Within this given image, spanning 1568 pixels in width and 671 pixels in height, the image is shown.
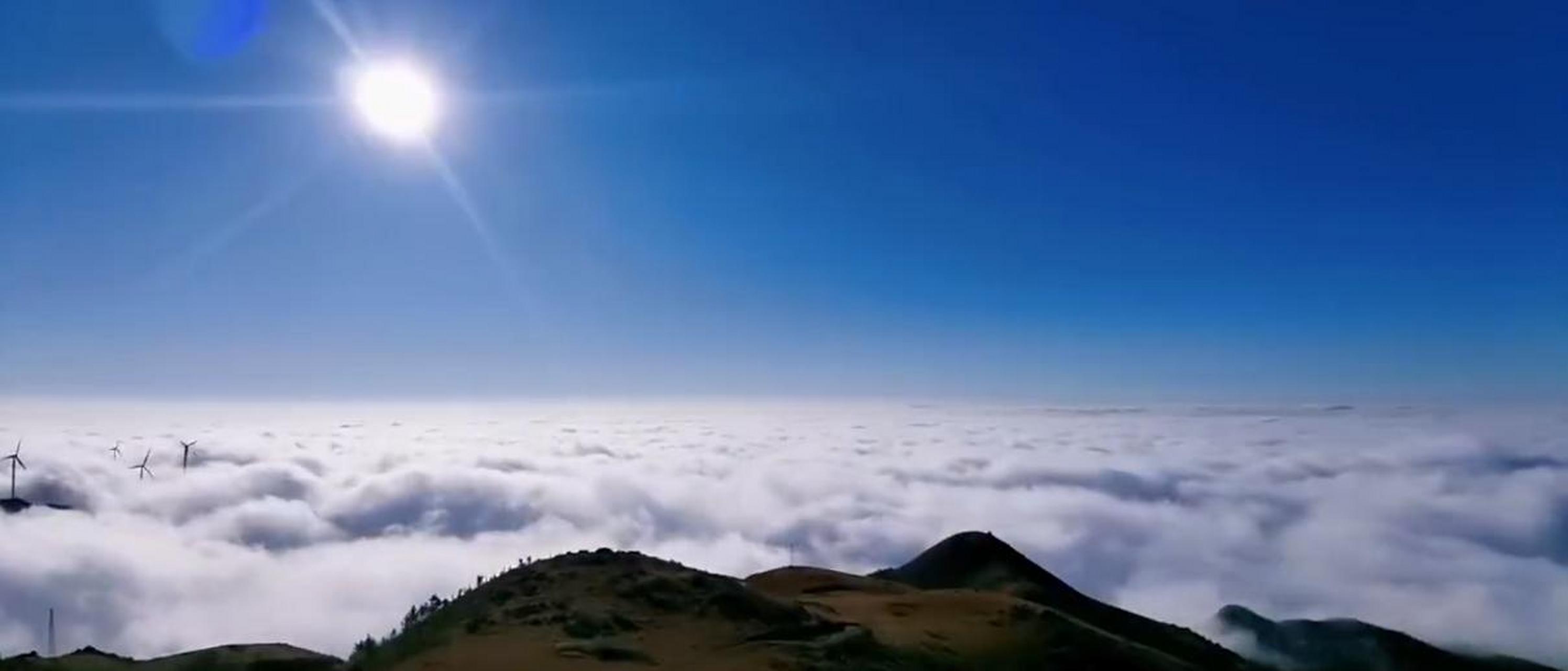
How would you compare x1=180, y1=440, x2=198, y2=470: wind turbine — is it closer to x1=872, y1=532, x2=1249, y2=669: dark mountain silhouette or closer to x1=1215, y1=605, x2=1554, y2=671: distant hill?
x1=872, y1=532, x2=1249, y2=669: dark mountain silhouette

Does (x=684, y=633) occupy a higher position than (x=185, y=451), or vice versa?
(x=185, y=451)

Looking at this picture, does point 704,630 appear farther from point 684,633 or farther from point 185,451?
point 185,451

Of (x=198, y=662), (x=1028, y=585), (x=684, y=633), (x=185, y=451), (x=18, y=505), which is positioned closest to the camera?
(x=684, y=633)

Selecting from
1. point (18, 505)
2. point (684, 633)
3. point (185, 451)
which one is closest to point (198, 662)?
point (684, 633)

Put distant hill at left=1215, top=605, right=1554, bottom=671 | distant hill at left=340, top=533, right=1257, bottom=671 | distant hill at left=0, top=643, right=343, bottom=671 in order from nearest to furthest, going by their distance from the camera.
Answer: distant hill at left=340, top=533, right=1257, bottom=671, distant hill at left=0, top=643, right=343, bottom=671, distant hill at left=1215, top=605, right=1554, bottom=671

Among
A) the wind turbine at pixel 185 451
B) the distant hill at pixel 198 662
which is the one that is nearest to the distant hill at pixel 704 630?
the distant hill at pixel 198 662

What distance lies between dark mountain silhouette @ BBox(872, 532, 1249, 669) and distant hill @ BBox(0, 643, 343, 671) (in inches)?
1375

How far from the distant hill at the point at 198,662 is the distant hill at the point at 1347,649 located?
71.7 meters

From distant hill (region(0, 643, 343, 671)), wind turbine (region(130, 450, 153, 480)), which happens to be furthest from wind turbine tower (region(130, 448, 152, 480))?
distant hill (region(0, 643, 343, 671))

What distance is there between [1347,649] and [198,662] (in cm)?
8847

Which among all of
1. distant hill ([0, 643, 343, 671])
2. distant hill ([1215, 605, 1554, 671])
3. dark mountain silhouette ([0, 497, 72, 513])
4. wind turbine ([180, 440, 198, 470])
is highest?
wind turbine ([180, 440, 198, 470])

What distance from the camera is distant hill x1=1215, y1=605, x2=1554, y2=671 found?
265ft

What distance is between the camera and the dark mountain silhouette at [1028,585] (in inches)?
2018

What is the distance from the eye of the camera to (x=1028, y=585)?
64625 millimetres
